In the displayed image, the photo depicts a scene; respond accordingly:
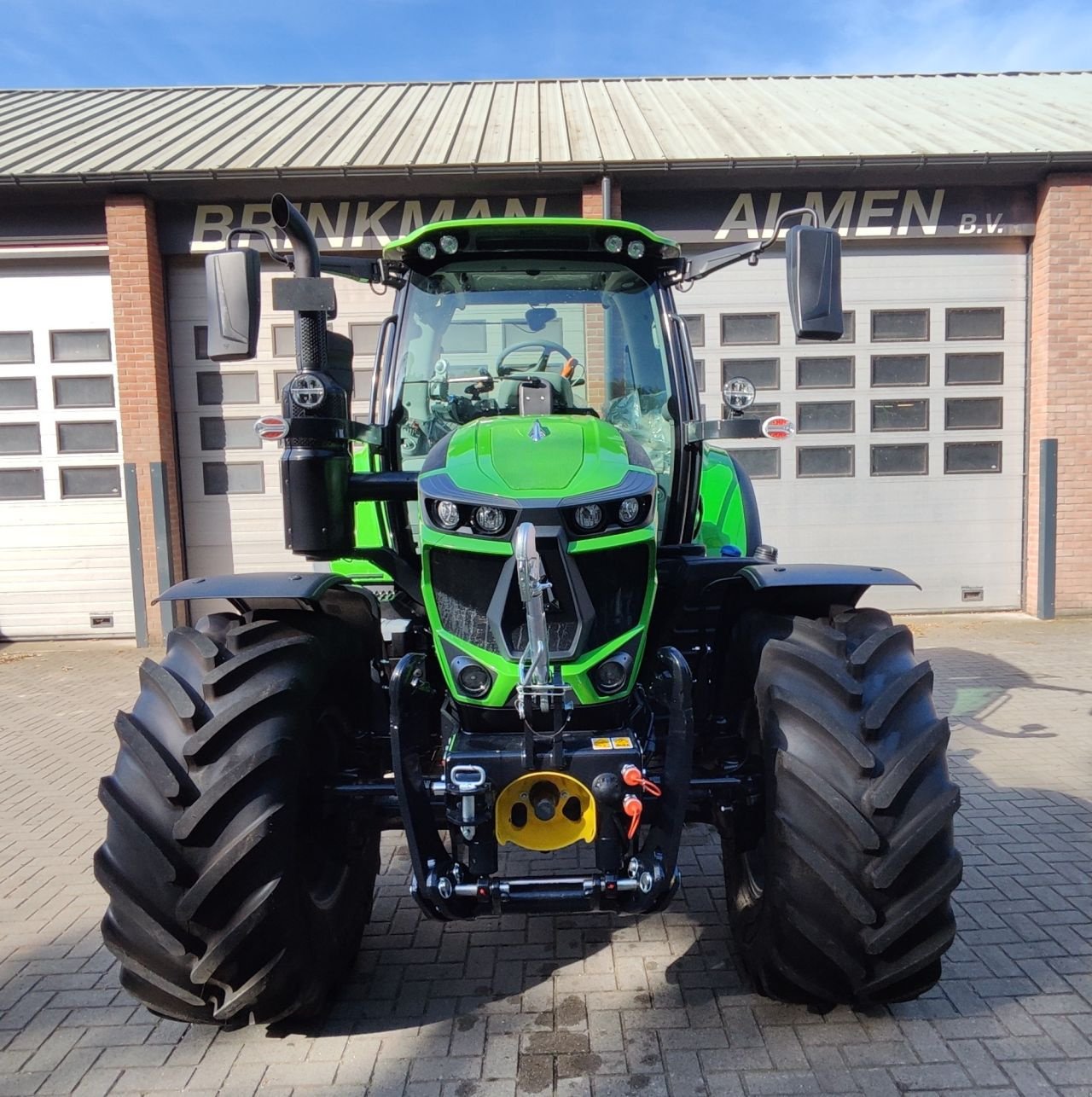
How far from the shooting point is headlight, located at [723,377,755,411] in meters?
3.34

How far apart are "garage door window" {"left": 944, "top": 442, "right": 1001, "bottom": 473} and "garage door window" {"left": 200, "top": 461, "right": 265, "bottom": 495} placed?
7.01m

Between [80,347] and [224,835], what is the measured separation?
8033 millimetres

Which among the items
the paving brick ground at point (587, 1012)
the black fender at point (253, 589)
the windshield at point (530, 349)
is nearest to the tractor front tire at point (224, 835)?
the black fender at point (253, 589)

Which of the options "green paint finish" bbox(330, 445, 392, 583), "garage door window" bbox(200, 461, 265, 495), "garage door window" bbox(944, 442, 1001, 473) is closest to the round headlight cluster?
"green paint finish" bbox(330, 445, 392, 583)

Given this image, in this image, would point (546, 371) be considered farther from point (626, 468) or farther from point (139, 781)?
point (139, 781)

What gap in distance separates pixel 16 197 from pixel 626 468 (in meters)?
8.37

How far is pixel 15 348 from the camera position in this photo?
887cm

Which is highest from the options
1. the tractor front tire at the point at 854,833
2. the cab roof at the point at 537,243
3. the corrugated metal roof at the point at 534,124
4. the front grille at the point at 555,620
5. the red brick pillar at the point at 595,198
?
the corrugated metal roof at the point at 534,124

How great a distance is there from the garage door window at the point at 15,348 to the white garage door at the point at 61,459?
0.01 meters

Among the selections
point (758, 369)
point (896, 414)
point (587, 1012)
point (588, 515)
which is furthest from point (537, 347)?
point (896, 414)

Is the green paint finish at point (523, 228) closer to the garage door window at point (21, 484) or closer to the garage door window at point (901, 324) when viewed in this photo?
the garage door window at point (901, 324)

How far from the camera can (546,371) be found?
11.4ft

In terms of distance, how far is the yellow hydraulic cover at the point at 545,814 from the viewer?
93.0 inches

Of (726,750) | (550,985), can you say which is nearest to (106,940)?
(550,985)
